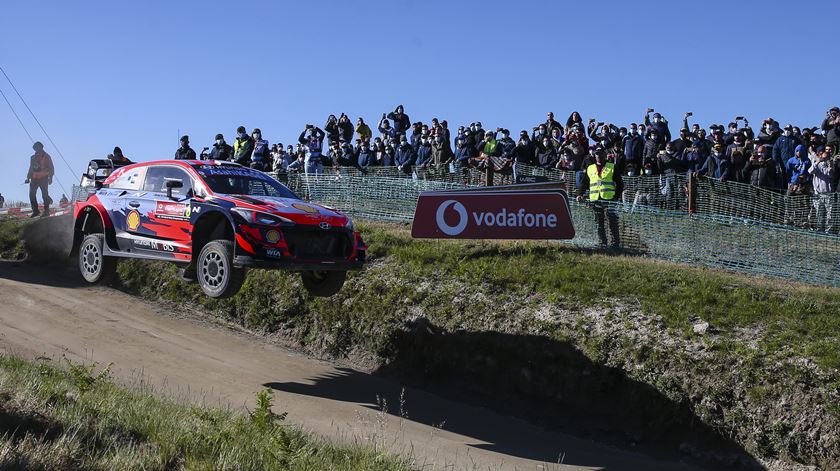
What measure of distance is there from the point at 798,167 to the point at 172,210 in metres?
A: 13.0

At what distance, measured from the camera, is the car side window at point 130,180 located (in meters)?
14.1

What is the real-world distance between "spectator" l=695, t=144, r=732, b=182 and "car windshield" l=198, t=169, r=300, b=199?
9838 mm

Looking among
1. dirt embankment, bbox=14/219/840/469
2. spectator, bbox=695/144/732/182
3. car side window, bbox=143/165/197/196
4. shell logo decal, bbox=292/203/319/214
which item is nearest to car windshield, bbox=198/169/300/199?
car side window, bbox=143/165/197/196

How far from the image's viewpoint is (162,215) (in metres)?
13.3

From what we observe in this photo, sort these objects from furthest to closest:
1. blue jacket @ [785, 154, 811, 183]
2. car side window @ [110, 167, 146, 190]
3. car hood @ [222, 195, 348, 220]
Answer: blue jacket @ [785, 154, 811, 183] < car side window @ [110, 167, 146, 190] < car hood @ [222, 195, 348, 220]

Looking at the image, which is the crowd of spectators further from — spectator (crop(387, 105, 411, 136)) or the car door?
the car door

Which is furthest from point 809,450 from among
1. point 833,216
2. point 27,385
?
point 27,385

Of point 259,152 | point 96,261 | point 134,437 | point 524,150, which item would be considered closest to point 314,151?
point 259,152

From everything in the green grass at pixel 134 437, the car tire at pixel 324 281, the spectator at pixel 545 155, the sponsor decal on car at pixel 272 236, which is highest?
the spectator at pixel 545 155

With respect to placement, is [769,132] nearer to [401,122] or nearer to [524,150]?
[524,150]

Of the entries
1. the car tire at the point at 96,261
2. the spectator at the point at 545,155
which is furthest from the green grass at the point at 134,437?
the spectator at the point at 545,155

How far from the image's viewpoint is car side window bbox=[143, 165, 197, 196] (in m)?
13.2

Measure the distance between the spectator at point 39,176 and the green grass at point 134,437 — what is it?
713 inches

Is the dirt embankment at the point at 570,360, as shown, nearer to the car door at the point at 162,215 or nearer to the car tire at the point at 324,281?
the car tire at the point at 324,281
